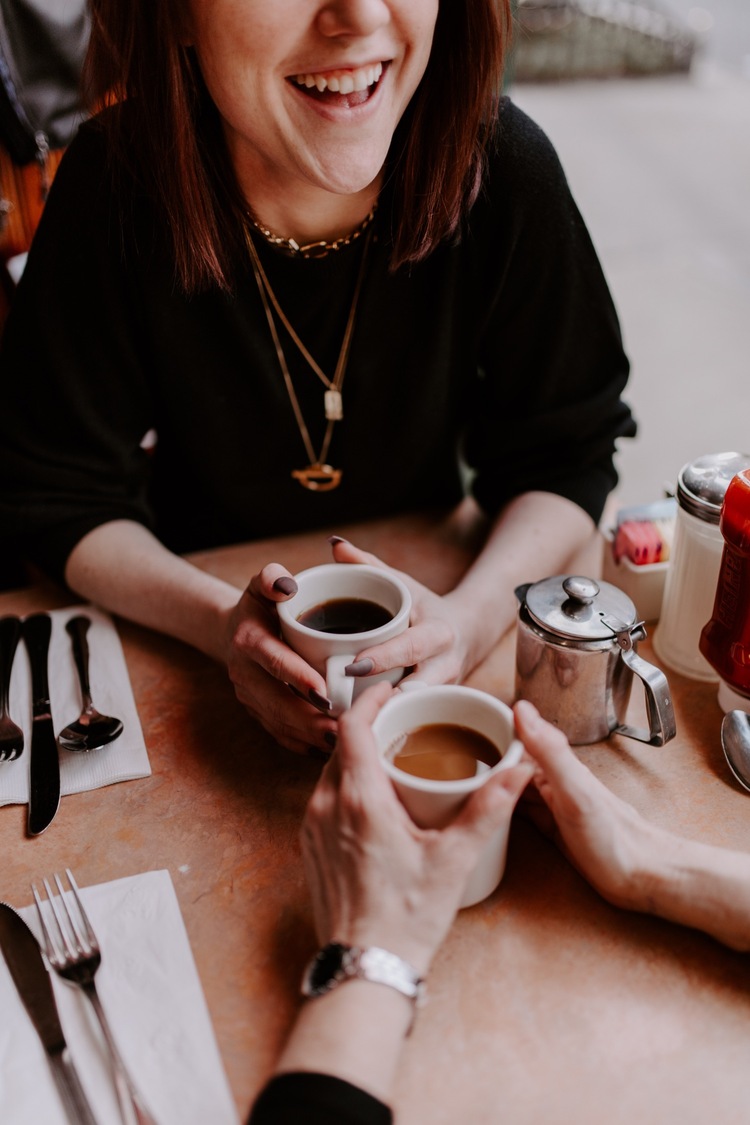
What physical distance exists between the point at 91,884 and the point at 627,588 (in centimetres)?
67

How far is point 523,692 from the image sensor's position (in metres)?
0.99

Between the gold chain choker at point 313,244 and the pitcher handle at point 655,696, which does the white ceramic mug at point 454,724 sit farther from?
the gold chain choker at point 313,244

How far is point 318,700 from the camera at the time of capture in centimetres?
91

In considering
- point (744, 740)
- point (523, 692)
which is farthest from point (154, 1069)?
point (744, 740)

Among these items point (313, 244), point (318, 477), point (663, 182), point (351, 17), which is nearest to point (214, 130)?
point (313, 244)

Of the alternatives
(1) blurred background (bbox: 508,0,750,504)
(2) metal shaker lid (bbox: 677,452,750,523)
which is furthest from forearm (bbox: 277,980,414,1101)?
(1) blurred background (bbox: 508,0,750,504)

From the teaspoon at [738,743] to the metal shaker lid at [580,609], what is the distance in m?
0.17

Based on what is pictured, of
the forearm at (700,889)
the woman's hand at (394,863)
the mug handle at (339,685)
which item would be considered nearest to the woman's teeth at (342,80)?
the mug handle at (339,685)

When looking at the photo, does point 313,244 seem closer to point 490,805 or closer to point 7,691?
point 7,691

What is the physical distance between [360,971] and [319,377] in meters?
0.86

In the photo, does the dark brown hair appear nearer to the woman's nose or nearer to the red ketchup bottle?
the woman's nose

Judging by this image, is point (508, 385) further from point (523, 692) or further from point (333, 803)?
point (333, 803)

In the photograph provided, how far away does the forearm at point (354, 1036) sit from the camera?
2.18 ft

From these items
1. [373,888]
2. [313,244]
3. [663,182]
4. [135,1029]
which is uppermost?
[313,244]
